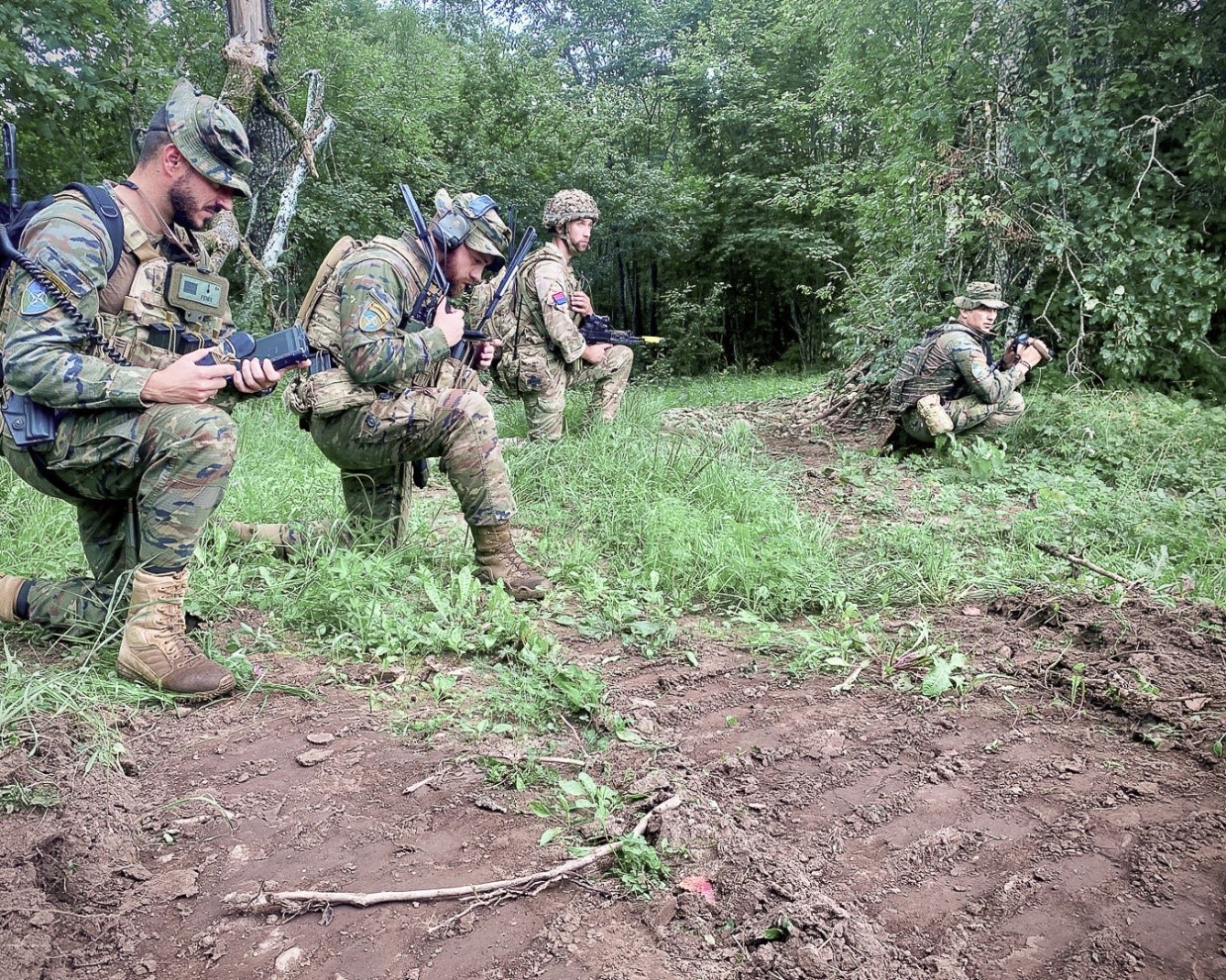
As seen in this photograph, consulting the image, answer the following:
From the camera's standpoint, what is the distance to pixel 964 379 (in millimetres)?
6332

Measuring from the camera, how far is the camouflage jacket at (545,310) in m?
6.02

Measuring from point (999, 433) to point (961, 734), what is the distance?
4.52m

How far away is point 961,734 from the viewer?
2479mm

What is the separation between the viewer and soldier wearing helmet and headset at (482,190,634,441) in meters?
6.02

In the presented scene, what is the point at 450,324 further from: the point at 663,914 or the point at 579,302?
the point at 579,302

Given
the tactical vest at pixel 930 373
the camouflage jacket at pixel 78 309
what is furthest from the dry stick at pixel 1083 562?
the camouflage jacket at pixel 78 309

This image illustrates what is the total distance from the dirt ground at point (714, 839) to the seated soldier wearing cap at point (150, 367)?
47cm

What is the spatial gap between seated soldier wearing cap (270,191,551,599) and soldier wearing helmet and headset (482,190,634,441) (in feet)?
7.76

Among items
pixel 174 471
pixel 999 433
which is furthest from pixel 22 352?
pixel 999 433

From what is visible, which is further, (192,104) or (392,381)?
(392,381)

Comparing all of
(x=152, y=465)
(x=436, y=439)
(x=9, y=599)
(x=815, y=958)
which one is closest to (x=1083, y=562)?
(x=815, y=958)

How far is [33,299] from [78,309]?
108 mm

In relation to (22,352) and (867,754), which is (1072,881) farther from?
(22,352)

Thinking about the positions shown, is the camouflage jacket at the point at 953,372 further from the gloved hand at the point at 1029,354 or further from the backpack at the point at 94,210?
the backpack at the point at 94,210
